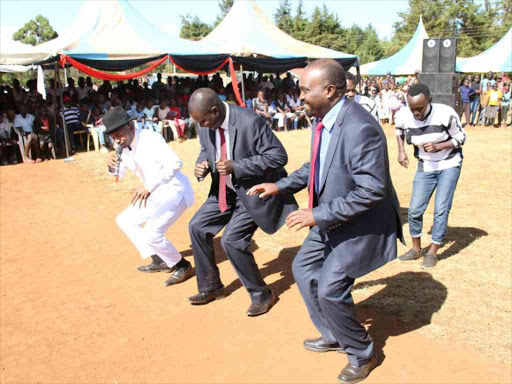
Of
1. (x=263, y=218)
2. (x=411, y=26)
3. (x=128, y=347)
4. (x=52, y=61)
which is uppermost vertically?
(x=411, y=26)

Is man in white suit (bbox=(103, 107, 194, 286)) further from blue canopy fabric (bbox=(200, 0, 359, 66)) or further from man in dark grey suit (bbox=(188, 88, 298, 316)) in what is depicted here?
blue canopy fabric (bbox=(200, 0, 359, 66))

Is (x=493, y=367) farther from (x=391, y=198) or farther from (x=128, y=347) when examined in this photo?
(x=128, y=347)

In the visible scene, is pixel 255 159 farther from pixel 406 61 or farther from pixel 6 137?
pixel 406 61

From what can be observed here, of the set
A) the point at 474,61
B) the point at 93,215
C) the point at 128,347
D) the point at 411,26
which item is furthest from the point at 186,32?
the point at 128,347

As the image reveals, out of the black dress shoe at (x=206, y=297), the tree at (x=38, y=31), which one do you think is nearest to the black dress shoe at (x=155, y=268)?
the black dress shoe at (x=206, y=297)

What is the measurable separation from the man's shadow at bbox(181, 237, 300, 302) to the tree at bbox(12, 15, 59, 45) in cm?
5075

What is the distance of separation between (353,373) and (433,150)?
8.48ft

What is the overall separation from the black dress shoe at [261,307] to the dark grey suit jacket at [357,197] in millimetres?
1396

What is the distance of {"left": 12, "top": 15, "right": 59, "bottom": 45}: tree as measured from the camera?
4944cm

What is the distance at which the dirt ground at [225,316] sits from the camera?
136 inches

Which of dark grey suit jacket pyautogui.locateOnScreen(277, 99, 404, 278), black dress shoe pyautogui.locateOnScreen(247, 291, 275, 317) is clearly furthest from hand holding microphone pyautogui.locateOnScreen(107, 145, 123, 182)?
dark grey suit jacket pyautogui.locateOnScreen(277, 99, 404, 278)

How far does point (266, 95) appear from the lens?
1920 cm

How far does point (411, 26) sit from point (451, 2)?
6.65m

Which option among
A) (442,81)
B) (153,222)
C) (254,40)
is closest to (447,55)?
(442,81)
